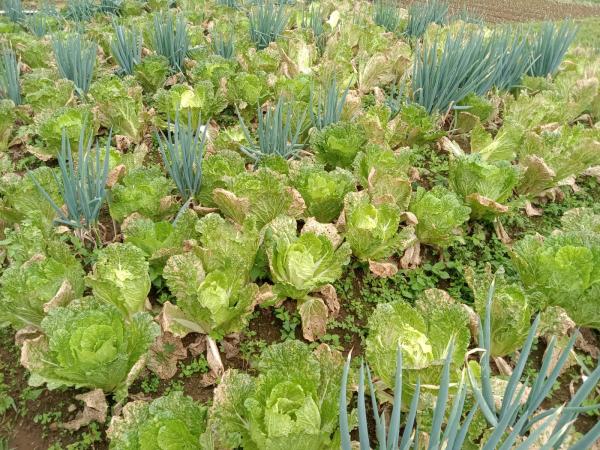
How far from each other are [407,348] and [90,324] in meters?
0.99

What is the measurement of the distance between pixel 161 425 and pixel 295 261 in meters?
0.71

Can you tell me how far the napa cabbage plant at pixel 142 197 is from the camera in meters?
1.98

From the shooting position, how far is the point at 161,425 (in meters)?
1.26

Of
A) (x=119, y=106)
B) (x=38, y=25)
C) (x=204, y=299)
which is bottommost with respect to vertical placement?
(x=204, y=299)

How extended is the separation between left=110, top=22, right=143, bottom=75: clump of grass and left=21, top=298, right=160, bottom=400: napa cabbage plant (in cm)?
210

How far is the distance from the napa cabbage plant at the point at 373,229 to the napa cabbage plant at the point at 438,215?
0.13 m

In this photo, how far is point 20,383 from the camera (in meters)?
1.60

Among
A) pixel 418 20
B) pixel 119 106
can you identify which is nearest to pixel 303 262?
pixel 119 106

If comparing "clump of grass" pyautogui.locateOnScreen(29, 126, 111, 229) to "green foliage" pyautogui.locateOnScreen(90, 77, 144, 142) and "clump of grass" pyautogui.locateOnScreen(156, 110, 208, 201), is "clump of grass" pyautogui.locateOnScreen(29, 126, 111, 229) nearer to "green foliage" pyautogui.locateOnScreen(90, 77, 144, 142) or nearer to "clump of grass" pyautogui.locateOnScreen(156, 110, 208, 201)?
"clump of grass" pyautogui.locateOnScreen(156, 110, 208, 201)

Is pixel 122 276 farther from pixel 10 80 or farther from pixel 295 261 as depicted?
pixel 10 80

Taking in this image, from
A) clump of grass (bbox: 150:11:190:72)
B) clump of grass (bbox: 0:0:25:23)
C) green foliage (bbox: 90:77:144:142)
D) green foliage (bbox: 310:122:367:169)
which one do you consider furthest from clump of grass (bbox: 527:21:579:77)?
clump of grass (bbox: 0:0:25:23)

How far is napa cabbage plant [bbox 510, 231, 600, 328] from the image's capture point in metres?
1.68

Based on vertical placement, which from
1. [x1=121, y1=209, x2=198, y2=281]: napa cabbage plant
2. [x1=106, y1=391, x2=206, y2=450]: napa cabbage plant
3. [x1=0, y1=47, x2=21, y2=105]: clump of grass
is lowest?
[x1=106, y1=391, x2=206, y2=450]: napa cabbage plant

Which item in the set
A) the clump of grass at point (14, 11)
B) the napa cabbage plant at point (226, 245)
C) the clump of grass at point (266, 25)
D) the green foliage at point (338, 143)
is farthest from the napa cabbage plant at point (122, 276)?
the clump of grass at point (14, 11)
